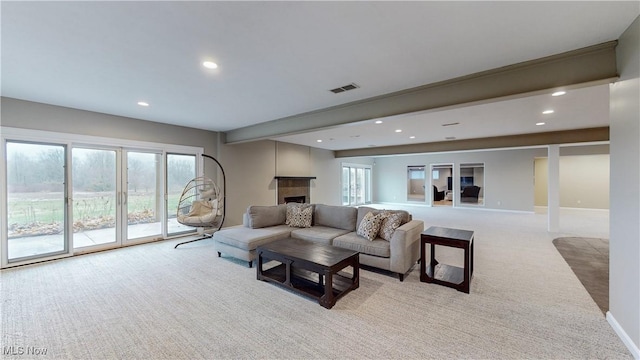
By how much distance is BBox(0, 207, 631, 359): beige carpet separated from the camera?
77.4 inches

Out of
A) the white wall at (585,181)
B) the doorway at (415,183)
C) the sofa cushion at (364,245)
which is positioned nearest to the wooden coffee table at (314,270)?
the sofa cushion at (364,245)

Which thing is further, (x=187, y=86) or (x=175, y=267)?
(x=175, y=267)

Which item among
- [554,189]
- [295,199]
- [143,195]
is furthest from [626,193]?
[295,199]

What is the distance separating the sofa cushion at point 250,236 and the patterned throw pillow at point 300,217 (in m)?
0.24

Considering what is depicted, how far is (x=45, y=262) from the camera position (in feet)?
13.0

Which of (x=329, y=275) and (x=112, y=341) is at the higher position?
(x=329, y=275)

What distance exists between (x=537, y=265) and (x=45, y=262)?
7592 millimetres

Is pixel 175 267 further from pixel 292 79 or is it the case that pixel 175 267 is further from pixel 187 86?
pixel 292 79

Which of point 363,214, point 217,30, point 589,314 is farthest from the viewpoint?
point 363,214

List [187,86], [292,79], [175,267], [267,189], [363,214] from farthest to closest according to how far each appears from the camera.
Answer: [267,189] → [363,214] → [175,267] → [187,86] → [292,79]

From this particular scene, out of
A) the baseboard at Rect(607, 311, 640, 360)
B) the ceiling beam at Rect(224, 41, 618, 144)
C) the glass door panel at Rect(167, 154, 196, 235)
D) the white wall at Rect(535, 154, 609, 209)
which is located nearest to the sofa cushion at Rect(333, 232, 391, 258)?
the ceiling beam at Rect(224, 41, 618, 144)

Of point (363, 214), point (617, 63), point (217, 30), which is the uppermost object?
point (217, 30)

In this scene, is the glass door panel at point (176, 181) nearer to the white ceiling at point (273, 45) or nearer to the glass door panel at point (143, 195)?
the glass door panel at point (143, 195)

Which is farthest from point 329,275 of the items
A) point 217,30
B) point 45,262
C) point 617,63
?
point 45,262
